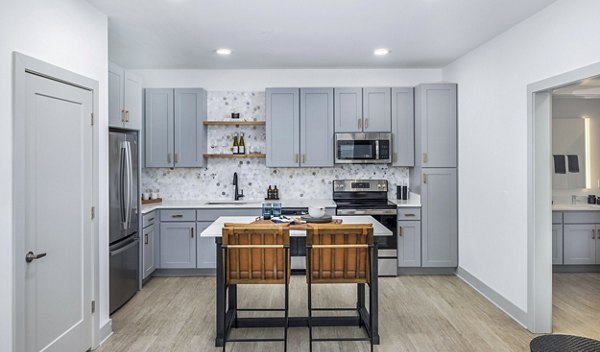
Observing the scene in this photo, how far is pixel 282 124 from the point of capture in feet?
17.8

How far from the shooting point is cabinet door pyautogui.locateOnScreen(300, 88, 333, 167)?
5.43 m

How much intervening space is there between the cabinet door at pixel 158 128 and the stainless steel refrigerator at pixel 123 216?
897mm

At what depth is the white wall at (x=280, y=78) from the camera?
5684 mm

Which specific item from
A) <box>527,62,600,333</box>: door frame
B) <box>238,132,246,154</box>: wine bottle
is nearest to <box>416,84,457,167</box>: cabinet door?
<box>527,62,600,333</box>: door frame

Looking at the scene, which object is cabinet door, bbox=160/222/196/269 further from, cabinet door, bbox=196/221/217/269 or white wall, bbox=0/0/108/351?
white wall, bbox=0/0/108/351

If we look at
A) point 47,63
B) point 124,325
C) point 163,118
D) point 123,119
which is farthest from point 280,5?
point 124,325

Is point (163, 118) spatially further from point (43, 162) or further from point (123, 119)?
point (43, 162)

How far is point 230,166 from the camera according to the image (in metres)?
5.80

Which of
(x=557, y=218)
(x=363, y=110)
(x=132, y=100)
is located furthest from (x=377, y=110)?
(x=132, y=100)

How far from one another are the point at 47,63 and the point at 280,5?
1.71 metres

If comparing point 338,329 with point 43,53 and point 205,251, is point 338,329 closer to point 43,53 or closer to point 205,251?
point 205,251

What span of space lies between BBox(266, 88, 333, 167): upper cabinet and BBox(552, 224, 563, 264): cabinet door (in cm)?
296

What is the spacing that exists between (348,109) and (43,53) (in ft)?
11.8

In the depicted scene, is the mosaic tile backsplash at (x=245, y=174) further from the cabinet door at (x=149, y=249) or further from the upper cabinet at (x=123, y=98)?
the upper cabinet at (x=123, y=98)
